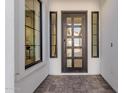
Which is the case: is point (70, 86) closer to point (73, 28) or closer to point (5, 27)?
point (73, 28)

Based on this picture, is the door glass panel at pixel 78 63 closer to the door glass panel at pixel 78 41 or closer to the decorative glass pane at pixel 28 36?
the door glass panel at pixel 78 41

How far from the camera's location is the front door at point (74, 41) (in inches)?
261

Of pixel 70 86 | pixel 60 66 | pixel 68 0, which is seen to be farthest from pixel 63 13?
pixel 70 86

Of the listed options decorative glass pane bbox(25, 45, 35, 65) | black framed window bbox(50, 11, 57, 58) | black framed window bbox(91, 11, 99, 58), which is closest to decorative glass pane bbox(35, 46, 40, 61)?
decorative glass pane bbox(25, 45, 35, 65)

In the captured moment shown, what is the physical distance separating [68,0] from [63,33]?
1.22 m

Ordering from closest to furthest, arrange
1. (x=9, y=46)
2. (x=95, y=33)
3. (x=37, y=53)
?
(x=9, y=46) < (x=37, y=53) < (x=95, y=33)

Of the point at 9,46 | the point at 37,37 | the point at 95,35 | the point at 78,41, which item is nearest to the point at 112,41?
the point at 37,37

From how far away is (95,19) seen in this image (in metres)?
6.62

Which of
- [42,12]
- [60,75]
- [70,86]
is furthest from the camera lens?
[60,75]

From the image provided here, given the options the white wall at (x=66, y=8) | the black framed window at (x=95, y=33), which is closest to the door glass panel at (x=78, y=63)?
the white wall at (x=66, y=8)

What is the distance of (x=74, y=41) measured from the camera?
6664 millimetres

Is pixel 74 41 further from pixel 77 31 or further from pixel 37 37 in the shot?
pixel 37 37

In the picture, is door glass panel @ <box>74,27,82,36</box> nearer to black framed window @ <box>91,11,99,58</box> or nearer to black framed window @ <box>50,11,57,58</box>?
black framed window @ <box>91,11,99,58</box>
